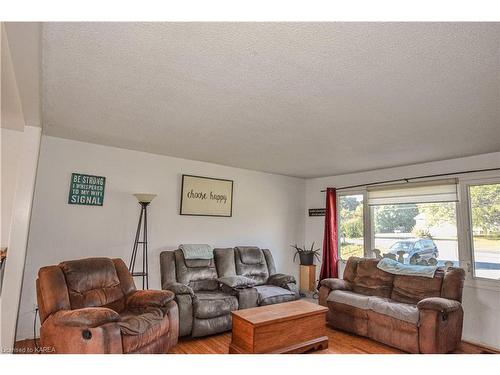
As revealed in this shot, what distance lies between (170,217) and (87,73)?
2.56 m

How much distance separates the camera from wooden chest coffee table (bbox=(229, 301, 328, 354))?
2666mm

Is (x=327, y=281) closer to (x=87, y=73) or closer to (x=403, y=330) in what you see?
(x=403, y=330)

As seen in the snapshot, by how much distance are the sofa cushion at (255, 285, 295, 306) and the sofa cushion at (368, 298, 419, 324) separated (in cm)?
102

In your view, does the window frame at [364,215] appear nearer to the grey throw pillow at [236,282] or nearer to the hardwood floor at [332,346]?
the hardwood floor at [332,346]

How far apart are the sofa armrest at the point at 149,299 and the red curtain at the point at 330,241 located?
3.09 m

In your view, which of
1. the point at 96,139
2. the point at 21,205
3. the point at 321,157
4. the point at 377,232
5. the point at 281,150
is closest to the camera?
the point at 21,205

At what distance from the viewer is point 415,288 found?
3.50 m

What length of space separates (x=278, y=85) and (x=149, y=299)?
2241 mm

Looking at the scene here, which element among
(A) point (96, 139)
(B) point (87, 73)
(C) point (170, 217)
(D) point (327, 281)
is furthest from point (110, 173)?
(D) point (327, 281)

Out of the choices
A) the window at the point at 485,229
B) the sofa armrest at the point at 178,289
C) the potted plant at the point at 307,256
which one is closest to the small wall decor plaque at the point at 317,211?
the potted plant at the point at 307,256

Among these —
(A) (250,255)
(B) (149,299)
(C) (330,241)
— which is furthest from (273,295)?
(C) (330,241)

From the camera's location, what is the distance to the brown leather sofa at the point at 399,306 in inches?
115

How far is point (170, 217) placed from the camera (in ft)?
13.9

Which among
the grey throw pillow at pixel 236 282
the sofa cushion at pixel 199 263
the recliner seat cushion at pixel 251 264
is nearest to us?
the grey throw pillow at pixel 236 282
